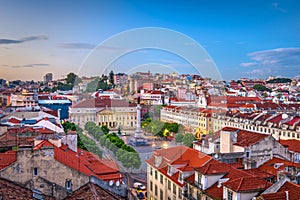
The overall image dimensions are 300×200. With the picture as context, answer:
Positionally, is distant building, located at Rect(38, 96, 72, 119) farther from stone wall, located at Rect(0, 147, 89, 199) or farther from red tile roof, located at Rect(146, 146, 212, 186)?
stone wall, located at Rect(0, 147, 89, 199)

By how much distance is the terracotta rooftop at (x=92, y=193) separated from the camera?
8.01 metres

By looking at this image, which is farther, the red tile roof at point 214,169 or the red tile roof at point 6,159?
the red tile roof at point 214,169

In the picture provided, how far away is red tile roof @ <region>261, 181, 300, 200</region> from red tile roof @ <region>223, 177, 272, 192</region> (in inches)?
21.1

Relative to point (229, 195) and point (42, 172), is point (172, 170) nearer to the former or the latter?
point (229, 195)

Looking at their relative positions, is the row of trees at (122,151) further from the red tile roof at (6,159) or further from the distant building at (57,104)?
the distant building at (57,104)

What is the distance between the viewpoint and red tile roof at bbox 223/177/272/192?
31.1 feet

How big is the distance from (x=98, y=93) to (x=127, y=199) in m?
55.2

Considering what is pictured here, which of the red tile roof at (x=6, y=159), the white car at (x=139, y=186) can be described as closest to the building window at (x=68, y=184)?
the red tile roof at (x=6, y=159)

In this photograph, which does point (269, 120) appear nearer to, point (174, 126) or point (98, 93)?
point (174, 126)

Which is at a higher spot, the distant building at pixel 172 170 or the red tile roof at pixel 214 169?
the red tile roof at pixel 214 169

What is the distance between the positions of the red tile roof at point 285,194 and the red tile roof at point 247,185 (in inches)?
21.1

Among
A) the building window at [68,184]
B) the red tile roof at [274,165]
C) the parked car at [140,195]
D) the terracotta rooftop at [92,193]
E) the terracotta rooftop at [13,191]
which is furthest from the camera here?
the parked car at [140,195]

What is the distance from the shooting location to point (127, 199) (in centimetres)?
895

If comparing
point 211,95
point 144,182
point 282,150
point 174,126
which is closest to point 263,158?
point 282,150
